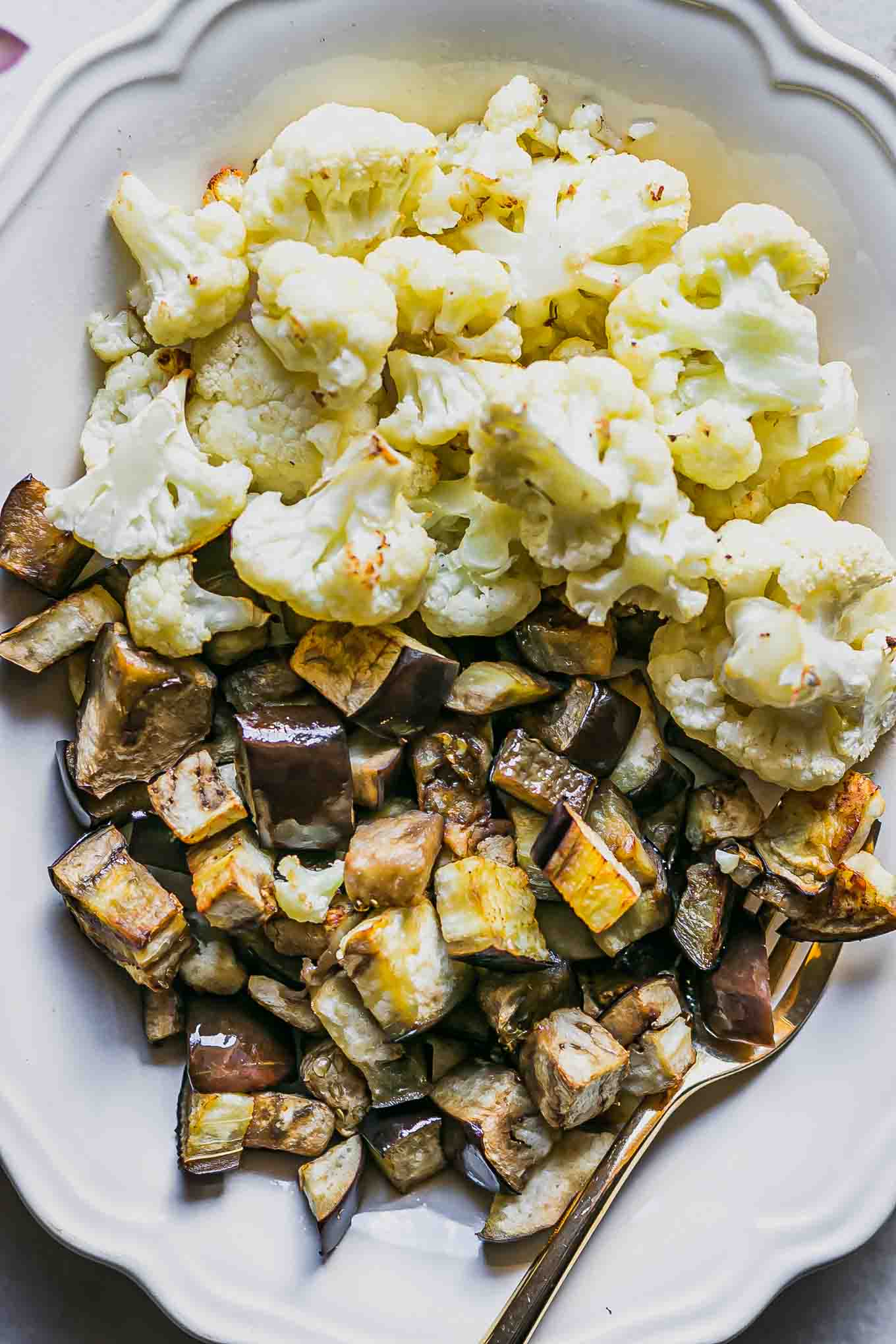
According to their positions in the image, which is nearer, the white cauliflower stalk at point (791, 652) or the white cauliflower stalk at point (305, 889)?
the white cauliflower stalk at point (791, 652)

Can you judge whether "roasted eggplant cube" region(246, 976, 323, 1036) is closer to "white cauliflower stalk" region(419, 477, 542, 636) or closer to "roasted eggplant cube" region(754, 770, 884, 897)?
"white cauliflower stalk" region(419, 477, 542, 636)

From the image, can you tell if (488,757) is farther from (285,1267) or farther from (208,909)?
(285,1267)

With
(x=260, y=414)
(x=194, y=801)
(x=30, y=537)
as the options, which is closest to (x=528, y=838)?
(x=194, y=801)

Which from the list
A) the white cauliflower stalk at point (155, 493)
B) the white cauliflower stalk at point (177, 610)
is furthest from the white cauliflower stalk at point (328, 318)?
the white cauliflower stalk at point (177, 610)

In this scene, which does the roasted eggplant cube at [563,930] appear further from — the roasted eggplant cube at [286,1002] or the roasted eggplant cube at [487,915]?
the roasted eggplant cube at [286,1002]

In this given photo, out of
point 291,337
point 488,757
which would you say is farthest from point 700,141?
point 488,757

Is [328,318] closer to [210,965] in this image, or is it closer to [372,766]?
[372,766]
